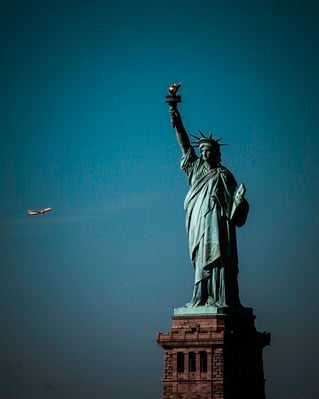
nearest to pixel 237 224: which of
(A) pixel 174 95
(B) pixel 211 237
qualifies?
(B) pixel 211 237

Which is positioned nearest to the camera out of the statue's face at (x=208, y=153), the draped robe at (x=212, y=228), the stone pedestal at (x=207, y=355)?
the stone pedestal at (x=207, y=355)

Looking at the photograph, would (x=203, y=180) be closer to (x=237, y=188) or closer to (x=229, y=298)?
(x=237, y=188)

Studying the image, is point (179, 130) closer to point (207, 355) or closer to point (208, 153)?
point (208, 153)

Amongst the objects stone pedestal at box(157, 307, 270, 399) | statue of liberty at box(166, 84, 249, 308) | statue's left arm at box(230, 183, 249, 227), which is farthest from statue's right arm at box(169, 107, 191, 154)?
stone pedestal at box(157, 307, 270, 399)

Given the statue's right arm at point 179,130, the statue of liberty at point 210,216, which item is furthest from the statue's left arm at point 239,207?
the statue's right arm at point 179,130

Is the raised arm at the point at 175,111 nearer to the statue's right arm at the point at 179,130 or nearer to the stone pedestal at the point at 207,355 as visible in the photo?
the statue's right arm at the point at 179,130

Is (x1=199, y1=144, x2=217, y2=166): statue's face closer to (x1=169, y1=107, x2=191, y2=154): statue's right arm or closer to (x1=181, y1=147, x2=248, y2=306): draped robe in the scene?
(x1=181, y1=147, x2=248, y2=306): draped robe

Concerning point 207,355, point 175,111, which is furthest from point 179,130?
point 207,355
